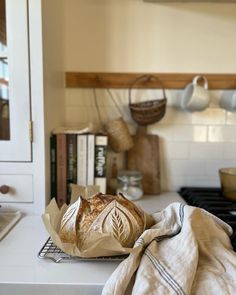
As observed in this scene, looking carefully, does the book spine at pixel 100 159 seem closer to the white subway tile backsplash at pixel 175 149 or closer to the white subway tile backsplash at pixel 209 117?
the white subway tile backsplash at pixel 175 149

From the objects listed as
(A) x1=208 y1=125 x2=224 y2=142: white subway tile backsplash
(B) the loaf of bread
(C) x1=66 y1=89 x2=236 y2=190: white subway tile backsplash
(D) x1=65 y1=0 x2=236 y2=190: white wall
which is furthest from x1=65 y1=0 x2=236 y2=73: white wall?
(B) the loaf of bread

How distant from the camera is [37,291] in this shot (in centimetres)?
69

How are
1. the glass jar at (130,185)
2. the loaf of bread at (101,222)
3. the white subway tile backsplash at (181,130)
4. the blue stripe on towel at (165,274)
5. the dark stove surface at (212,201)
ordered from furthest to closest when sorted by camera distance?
the white subway tile backsplash at (181,130) < the glass jar at (130,185) < the dark stove surface at (212,201) < the loaf of bread at (101,222) < the blue stripe on towel at (165,274)

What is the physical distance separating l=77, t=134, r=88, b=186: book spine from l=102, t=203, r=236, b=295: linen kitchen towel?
437mm

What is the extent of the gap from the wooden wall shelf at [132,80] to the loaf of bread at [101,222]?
690 millimetres

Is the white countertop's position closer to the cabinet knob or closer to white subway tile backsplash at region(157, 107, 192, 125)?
the cabinet knob

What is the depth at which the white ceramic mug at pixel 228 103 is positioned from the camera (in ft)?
4.43

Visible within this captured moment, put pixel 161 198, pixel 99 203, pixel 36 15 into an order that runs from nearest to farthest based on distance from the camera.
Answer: pixel 99 203
pixel 36 15
pixel 161 198

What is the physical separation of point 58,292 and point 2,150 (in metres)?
0.56

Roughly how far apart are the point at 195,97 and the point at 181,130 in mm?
181

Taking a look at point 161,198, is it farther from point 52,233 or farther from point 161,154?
point 52,233

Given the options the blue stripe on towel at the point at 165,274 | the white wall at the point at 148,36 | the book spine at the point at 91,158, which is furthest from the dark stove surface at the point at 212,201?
the white wall at the point at 148,36

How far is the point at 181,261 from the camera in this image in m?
0.68

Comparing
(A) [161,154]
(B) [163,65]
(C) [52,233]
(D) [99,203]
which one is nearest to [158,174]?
(A) [161,154]
